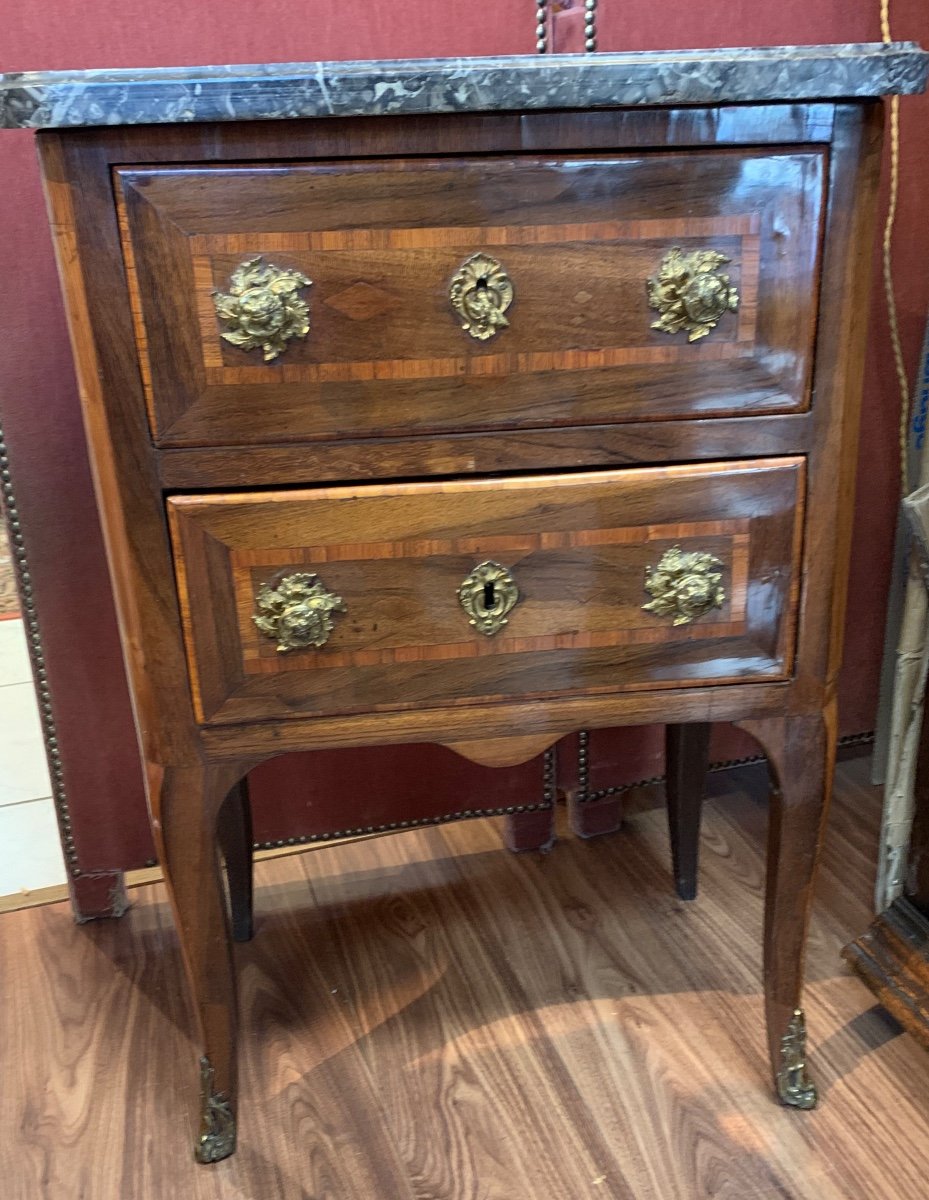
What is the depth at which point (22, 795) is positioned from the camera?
5.26 ft

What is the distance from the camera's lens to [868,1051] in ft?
3.48

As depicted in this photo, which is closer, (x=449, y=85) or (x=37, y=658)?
(x=449, y=85)

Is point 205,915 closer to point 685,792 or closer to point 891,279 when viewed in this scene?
point 685,792

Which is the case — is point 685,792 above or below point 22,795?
above

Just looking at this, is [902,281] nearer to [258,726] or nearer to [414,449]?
[414,449]

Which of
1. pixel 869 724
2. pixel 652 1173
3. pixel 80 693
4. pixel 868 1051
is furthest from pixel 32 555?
pixel 869 724

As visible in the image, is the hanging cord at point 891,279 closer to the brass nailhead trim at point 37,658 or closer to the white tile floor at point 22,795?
the brass nailhead trim at point 37,658

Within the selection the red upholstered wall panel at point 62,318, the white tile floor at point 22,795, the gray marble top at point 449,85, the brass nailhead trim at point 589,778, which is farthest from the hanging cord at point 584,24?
the white tile floor at point 22,795

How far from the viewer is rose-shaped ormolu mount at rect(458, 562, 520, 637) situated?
775 millimetres

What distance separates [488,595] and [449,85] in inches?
13.6

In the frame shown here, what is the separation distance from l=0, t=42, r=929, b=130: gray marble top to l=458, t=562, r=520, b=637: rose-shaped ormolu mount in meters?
0.31

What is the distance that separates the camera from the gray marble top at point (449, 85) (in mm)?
634

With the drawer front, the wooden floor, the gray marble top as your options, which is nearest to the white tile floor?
the wooden floor

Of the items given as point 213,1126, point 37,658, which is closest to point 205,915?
point 213,1126
